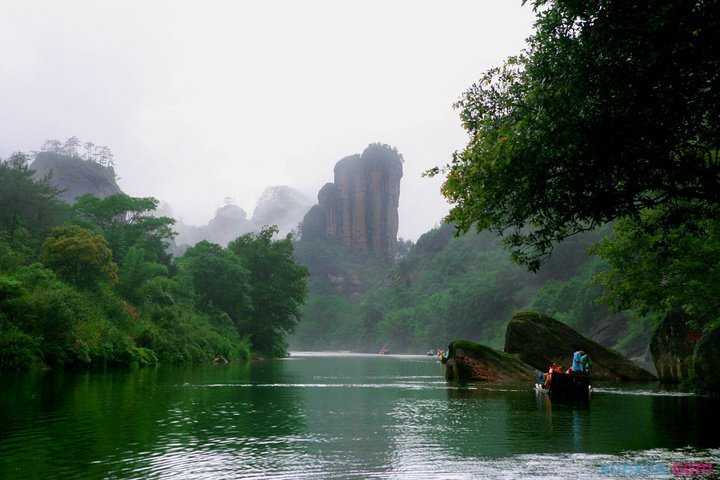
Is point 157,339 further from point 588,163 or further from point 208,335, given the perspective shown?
point 588,163

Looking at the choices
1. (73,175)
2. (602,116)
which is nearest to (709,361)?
(602,116)

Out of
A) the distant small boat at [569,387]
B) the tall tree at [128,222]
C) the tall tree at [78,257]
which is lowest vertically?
the distant small boat at [569,387]

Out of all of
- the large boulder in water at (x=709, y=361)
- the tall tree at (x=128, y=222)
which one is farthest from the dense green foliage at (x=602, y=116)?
the tall tree at (x=128, y=222)

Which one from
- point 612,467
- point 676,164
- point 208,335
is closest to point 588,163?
point 676,164

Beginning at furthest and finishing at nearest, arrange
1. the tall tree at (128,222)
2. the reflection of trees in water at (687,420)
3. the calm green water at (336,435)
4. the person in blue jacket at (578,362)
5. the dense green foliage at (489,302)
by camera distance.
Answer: the dense green foliage at (489,302)
the tall tree at (128,222)
the person in blue jacket at (578,362)
the reflection of trees in water at (687,420)
the calm green water at (336,435)

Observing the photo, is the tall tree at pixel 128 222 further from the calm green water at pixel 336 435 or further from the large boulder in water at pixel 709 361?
the large boulder in water at pixel 709 361

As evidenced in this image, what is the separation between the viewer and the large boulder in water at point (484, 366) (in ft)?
133

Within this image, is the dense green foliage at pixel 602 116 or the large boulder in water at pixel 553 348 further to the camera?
the large boulder in water at pixel 553 348

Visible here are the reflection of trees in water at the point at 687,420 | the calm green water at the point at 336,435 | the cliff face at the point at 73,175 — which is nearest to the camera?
the calm green water at the point at 336,435

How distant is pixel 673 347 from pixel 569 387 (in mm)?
15399

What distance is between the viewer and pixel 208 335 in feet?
230

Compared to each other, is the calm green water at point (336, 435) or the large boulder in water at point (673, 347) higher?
the large boulder in water at point (673, 347)

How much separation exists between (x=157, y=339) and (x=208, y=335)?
13040 millimetres

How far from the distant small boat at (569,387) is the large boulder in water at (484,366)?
12.2 meters
